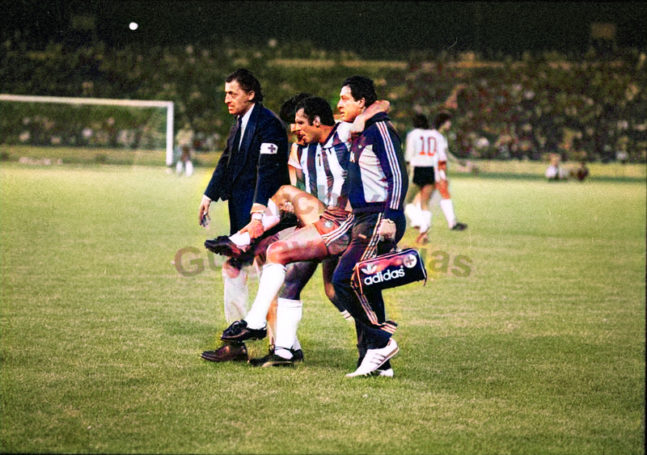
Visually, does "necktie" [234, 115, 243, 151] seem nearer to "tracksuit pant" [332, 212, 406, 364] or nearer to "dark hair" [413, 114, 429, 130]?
"tracksuit pant" [332, 212, 406, 364]

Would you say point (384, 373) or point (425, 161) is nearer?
point (384, 373)

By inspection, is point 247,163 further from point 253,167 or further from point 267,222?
point 267,222

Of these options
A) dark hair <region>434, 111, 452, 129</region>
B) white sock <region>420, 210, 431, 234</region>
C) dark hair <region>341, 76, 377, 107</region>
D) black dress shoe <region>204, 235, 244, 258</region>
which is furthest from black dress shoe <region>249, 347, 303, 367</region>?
dark hair <region>434, 111, 452, 129</region>

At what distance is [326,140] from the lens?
19.7ft

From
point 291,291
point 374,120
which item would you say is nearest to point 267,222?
point 291,291

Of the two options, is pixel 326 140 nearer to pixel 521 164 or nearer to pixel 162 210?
pixel 162 210

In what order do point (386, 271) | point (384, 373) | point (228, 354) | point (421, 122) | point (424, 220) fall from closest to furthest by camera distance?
point (386, 271) < point (384, 373) < point (228, 354) < point (424, 220) < point (421, 122)

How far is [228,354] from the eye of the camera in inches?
243

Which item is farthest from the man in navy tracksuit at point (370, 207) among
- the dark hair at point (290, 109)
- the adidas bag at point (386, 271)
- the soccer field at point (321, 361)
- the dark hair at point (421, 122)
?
the dark hair at point (421, 122)

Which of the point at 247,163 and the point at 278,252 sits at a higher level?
the point at 247,163

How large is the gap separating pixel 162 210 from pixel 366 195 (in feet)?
44.3

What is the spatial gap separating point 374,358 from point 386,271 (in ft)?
2.08

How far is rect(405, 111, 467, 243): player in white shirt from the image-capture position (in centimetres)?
1479

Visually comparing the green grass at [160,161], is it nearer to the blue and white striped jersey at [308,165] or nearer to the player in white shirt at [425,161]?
the player in white shirt at [425,161]
